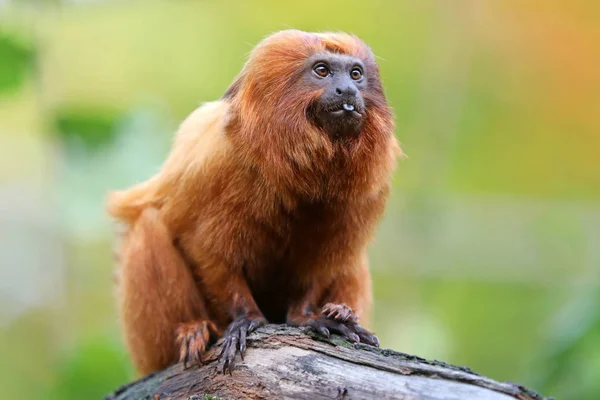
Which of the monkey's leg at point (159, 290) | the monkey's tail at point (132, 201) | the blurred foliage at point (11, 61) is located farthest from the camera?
the blurred foliage at point (11, 61)

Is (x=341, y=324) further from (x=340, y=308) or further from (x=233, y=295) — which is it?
(x=233, y=295)

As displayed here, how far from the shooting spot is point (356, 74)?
316 centimetres

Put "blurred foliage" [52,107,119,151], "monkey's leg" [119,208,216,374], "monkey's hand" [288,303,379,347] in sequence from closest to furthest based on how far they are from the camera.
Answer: "monkey's hand" [288,303,379,347]
"monkey's leg" [119,208,216,374]
"blurred foliage" [52,107,119,151]

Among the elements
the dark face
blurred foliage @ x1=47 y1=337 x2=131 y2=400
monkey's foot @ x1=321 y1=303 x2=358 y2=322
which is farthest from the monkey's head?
blurred foliage @ x1=47 y1=337 x2=131 y2=400

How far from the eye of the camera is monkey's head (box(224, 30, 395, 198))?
3.08 m

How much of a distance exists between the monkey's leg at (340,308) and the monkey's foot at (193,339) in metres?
0.39

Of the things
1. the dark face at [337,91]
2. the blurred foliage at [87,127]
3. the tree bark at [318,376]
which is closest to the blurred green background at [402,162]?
the blurred foliage at [87,127]

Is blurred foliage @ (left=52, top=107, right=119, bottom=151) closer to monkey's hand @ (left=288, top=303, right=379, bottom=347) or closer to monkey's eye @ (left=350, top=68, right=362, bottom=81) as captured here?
monkey's eye @ (left=350, top=68, right=362, bottom=81)

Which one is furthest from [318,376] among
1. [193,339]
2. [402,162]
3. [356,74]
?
[402,162]

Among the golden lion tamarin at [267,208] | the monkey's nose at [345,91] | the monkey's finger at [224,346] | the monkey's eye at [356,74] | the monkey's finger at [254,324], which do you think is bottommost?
the monkey's finger at [224,346]

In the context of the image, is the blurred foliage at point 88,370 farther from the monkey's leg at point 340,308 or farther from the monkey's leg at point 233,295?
the monkey's leg at point 340,308

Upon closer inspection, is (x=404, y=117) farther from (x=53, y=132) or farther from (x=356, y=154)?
(x=356, y=154)

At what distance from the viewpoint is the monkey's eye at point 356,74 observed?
3.15 metres

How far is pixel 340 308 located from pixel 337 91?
0.91 meters
